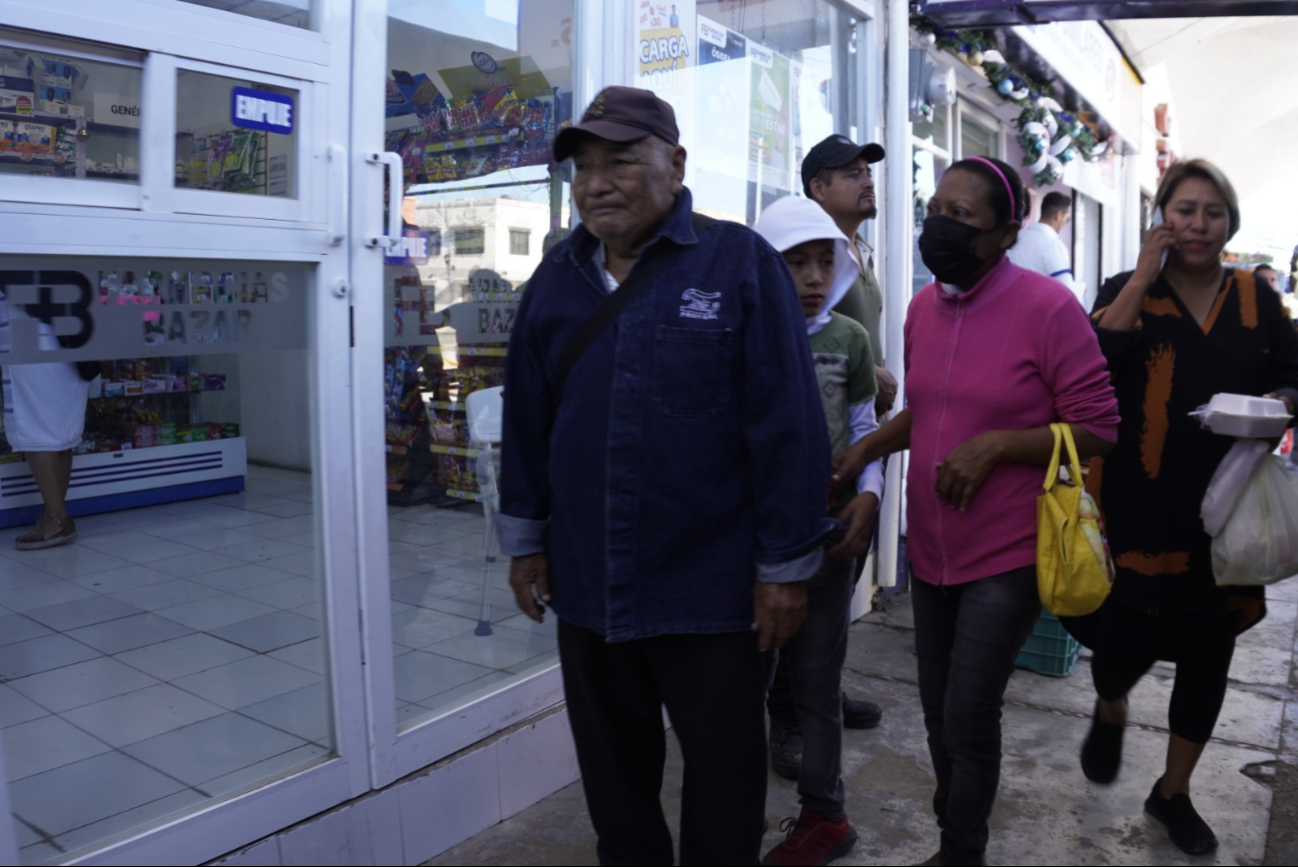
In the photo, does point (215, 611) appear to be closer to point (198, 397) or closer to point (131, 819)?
point (198, 397)

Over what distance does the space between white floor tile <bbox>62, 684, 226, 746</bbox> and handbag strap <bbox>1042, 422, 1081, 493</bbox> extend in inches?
95.0

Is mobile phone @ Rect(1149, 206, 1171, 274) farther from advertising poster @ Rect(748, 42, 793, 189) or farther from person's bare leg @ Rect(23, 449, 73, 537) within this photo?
person's bare leg @ Rect(23, 449, 73, 537)

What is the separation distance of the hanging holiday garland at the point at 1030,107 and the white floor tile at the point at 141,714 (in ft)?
15.6

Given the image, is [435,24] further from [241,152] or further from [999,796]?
[999,796]

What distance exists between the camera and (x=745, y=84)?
4410mm

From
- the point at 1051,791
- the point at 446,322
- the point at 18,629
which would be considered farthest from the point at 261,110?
the point at 1051,791

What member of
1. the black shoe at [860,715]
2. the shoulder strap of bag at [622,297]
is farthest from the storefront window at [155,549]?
the black shoe at [860,715]

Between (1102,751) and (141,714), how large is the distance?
289 centimetres

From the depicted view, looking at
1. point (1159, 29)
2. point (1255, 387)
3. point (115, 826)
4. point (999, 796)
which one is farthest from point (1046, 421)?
point (1159, 29)

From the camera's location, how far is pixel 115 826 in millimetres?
2438

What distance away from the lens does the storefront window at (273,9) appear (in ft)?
7.80

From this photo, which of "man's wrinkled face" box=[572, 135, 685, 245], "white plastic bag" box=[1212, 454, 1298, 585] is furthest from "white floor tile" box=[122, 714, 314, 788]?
"white plastic bag" box=[1212, 454, 1298, 585]

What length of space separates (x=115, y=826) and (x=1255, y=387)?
9.87 ft

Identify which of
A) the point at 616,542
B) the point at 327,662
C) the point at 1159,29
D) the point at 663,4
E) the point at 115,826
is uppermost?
the point at 1159,29
